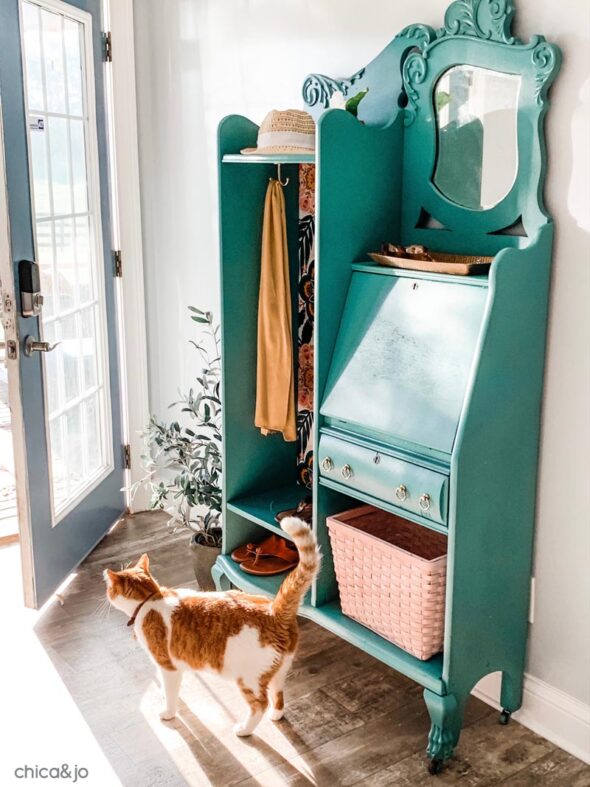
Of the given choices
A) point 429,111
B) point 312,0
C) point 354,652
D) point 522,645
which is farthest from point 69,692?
point 312,0

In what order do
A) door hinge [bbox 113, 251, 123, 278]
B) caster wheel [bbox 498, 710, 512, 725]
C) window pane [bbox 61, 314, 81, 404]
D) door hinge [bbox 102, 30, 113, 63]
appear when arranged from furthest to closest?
door hinge [bbox 113, 251, 123, 278]
door hinge [bbox 102, 30, 113, 63]
window pane [bbox 61, 314, 81, 404]
caster wheel [bbox 498, 710, 512, 725]

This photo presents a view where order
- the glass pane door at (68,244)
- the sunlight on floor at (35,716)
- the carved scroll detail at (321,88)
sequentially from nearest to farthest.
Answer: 1. the sunlight on floor at (35,716)
2. the carved scroll detail at (321,88)
3. the glass pane door at (68,244)

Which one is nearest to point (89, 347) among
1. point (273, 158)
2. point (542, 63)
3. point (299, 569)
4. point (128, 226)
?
point (128, 226)

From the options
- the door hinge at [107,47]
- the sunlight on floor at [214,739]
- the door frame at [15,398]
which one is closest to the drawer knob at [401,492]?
the sunlight on floor at [214,739]

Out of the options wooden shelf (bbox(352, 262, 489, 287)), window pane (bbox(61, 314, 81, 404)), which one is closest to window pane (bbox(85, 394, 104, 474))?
window pane (bbox(61, 314, 81, 404))

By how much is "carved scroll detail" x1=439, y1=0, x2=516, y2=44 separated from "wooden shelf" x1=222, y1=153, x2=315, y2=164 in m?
0.45

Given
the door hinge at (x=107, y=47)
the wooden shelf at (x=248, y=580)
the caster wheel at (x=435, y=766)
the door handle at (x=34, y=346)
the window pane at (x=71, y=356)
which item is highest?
the door hinge at (x=107, y=47)

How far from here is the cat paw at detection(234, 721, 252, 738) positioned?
2342mm

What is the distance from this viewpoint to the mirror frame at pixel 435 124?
210 cm

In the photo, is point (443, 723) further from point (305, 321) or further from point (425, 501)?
point (305, 321)

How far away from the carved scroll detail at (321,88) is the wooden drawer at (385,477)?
1.03 meters

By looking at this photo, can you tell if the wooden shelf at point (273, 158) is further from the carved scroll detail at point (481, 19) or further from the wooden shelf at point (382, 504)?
the wooden shelf at point (382, 504)

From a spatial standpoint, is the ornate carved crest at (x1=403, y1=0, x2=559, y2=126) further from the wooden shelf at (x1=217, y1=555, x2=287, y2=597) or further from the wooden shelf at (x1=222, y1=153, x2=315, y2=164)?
the wooden shelf at (x1=217, y1=555, x2=287, y2=597)

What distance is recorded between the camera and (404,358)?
2.20m
